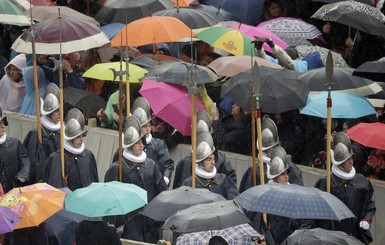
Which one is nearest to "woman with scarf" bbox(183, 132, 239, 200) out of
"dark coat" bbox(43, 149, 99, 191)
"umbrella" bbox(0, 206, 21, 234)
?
"dark coat" bbox(43, 149, 99, 191)

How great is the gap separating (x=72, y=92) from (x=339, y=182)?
3.84m

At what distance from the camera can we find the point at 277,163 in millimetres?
19922

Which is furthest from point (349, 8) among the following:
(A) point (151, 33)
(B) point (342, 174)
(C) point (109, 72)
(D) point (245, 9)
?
(B) point (342, 174)

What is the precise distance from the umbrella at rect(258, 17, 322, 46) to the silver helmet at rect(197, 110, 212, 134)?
11.0ft

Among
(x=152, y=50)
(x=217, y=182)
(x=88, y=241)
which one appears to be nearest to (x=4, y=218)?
(x=88, y=241)

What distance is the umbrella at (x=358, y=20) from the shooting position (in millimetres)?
23516

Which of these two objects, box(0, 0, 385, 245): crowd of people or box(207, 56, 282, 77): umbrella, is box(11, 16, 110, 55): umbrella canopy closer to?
box(0, 0, 385, 245): crowd of people

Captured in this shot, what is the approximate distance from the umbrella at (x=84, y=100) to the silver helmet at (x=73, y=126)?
1.28 meters

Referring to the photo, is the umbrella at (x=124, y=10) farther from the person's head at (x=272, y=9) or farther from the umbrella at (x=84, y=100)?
the umbrella at (x=84, y=100)

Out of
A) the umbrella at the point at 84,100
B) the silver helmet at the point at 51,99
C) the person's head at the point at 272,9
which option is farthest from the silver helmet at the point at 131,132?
the person's head at the point at 272,9

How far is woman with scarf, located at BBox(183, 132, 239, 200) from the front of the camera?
66.3 feet

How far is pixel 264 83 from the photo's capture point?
21.2 metres

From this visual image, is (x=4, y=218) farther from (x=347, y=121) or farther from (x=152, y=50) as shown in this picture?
(x=152, y=50)

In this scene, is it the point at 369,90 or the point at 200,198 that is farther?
the point at 369,90
